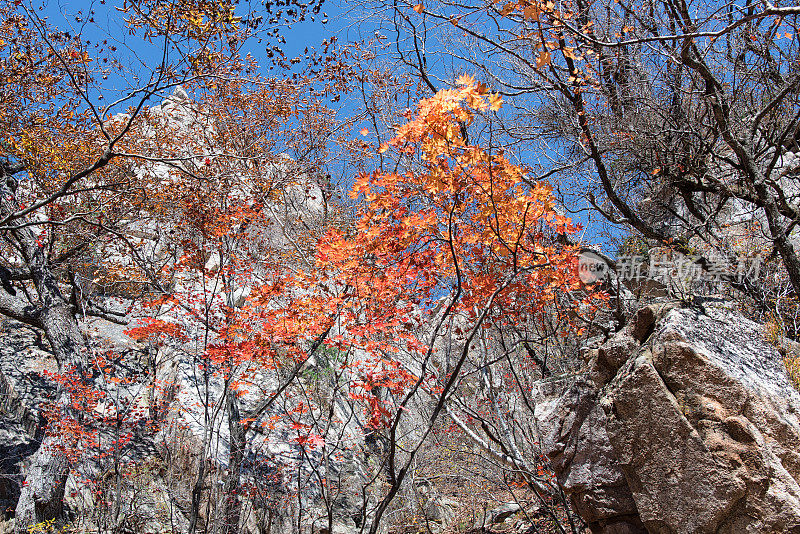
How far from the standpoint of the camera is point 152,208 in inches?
406

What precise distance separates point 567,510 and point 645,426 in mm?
1892

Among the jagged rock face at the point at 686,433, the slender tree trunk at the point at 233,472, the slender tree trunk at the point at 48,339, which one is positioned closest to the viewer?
the jagged rock face at the point at 686,433

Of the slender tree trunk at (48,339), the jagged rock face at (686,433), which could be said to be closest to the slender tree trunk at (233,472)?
the slender tree trunk at (48,339)

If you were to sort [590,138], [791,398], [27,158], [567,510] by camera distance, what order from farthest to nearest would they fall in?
[27,158] < [590,138] < [567,510] < [791,398]

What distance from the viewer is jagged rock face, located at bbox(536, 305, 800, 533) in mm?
3424

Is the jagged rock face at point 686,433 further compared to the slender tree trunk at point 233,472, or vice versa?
the slender tree trunk at point 233,472

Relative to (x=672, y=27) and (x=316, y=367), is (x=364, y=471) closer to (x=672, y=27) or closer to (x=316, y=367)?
(x=316, y=367)

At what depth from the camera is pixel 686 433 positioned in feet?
12.1

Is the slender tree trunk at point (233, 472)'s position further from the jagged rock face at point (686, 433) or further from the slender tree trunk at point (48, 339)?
the jagged rock face at point (686, 433)

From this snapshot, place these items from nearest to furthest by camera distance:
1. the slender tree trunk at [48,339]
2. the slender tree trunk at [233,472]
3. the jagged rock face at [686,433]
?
the jagged rock face at [686,433] < the slender tree trunk at [48,339] < the slender tree trunk at [233,472]

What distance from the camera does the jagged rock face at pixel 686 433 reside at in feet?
11.2

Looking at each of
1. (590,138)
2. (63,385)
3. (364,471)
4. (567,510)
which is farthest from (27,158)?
(567,510)

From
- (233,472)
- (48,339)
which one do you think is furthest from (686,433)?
(48,339)

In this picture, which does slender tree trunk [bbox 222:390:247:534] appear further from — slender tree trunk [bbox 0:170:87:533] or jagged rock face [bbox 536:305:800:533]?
jagged rock face [bbox 536:305:800:533]
